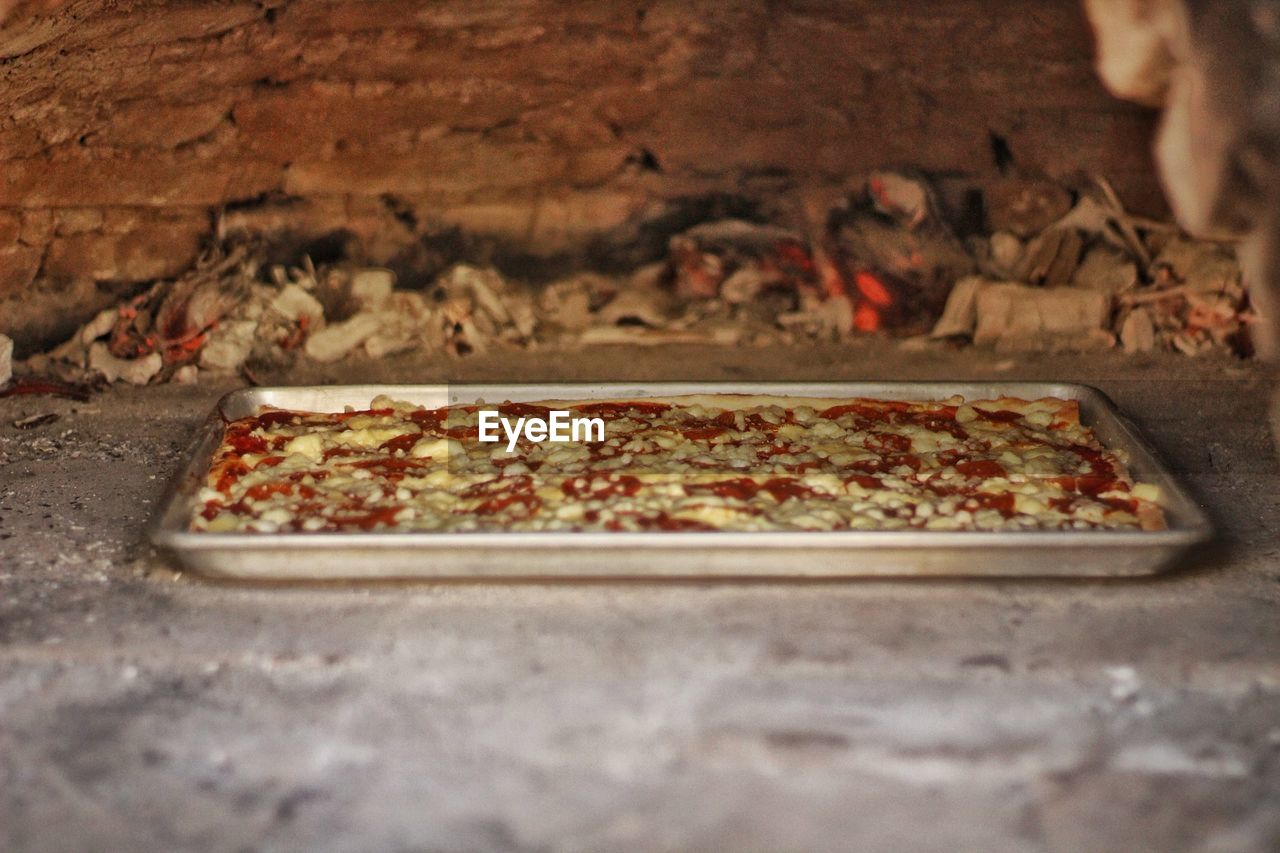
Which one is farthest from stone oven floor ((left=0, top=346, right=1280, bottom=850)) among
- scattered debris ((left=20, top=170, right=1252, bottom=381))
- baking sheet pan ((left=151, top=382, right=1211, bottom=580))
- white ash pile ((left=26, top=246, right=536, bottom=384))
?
scattered debris ((left=20, top=170, right=1252, bottom=381))

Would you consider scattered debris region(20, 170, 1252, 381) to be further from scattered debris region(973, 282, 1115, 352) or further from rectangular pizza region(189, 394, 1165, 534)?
rectangular pizza region(189, 394, 1165, 534)

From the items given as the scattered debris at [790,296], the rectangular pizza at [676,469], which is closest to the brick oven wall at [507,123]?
the scattered debris at [790,296]

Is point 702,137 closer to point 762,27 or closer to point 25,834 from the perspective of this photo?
point 762,27

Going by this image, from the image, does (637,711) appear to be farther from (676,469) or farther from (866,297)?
(866,297)

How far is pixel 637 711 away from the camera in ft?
6.48

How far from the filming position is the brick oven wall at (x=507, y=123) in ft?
11.9

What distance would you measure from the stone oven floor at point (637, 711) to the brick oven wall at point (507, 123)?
5.10 ft

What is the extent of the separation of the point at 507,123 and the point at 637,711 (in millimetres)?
2442

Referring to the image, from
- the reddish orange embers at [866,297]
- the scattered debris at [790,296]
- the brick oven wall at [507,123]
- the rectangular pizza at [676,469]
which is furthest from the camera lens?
the reddish orange embers at [866,297]

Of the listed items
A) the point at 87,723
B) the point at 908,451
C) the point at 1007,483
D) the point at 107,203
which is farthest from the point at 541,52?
the point at 87,723

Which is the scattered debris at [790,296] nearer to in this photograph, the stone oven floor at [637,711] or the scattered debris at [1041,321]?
the scattered debris at [1041,321]

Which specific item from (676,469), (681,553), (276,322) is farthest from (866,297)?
(681,553)

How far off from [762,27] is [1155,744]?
2.56 metres

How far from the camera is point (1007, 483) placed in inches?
97.0
